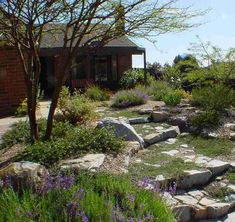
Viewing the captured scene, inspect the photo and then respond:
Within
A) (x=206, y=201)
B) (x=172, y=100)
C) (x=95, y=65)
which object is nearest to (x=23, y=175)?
(x=206, y=201)

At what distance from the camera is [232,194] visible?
6.37 metres

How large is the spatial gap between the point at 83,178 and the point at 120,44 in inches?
750

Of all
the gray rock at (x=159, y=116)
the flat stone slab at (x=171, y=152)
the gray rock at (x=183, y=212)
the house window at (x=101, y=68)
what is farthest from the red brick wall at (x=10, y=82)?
the house window at (x=101, y=68)

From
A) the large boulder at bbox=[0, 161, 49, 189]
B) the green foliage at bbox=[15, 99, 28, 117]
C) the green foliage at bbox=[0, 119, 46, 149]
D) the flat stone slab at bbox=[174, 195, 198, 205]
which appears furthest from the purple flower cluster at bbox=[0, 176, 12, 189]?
the green foliage at bbox=[15, 99, 28, 117]

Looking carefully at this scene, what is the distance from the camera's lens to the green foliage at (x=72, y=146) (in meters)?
6.62

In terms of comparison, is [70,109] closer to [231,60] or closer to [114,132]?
[114,132]

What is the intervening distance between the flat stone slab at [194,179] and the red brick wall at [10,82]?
884 cm

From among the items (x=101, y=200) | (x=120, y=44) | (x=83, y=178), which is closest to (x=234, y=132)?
(x=83, y=178)

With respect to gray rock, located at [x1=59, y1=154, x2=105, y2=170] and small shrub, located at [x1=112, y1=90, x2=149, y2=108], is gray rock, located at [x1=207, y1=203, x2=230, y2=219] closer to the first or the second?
gray rock, located at [x1=59, y1=154, x2=105, y2=170]

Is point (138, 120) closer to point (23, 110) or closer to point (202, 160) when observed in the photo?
point (202, 160)

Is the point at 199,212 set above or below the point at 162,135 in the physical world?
below

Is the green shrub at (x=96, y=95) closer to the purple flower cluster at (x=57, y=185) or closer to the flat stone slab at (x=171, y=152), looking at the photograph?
the flat stone slab at (x=171, y=152)

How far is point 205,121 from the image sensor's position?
32.2 feet

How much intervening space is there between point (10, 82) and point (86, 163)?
8.93 meters
